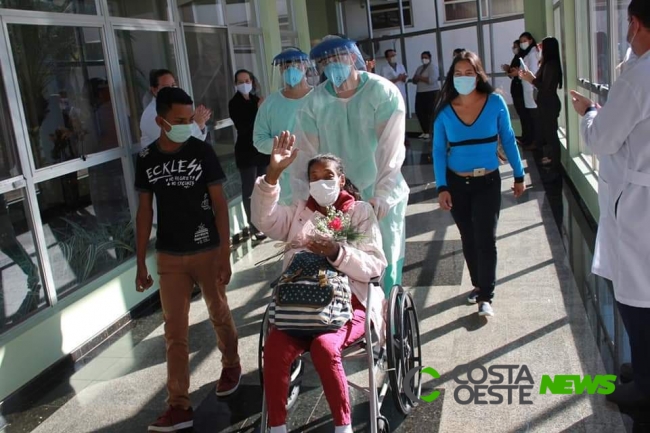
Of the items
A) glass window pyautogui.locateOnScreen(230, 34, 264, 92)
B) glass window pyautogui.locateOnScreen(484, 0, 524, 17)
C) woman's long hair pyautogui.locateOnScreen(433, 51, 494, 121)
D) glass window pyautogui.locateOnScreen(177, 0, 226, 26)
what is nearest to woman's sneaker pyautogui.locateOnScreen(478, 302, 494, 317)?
woman's long hair pyautogui.locateOnScreen(433, 51, 494, 121)

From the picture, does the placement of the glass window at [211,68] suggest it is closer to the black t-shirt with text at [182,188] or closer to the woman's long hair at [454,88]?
the woman's long hair at [454,88]

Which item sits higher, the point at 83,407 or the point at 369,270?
the point at 369,270

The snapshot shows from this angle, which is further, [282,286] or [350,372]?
[350,372]

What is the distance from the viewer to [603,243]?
107 inches

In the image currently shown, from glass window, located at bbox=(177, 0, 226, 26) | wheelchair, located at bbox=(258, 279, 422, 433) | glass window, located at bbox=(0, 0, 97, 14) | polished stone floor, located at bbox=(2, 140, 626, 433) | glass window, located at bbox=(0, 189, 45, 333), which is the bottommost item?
polished stone floor, located at bbox=(2, 140, 626, 433)

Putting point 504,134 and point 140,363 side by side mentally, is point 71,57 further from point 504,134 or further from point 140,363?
point 504,134

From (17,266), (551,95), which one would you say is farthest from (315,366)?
(551,95)

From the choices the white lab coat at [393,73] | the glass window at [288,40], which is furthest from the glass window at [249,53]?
the white lab coat at [393,73]

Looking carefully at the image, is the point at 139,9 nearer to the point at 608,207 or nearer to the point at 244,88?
the point at 244,88

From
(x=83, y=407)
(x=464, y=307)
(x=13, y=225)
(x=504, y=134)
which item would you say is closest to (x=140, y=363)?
(x=83, y=407)

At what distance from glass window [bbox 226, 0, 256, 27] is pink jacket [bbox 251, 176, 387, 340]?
15.7 ft

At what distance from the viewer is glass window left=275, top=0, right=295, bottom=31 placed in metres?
8.83

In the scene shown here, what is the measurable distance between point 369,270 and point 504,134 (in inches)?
58.0

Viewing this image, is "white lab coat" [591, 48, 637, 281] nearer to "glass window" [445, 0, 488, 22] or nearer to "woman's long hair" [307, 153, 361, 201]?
"woman's long hair" [307, 153, 361, 201]
